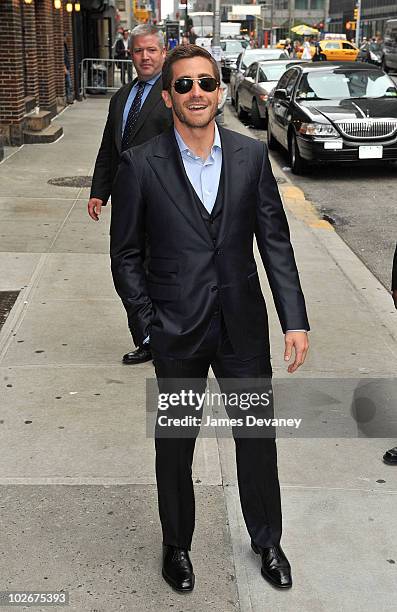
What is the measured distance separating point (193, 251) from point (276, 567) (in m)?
1.24

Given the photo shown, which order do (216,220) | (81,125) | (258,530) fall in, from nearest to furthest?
1. (216,220)
2. (258,530)
3. (81,125)

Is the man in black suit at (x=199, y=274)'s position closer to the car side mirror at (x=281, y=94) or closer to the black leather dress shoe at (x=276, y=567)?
the black leather dress shoe at (x=276, y=567)

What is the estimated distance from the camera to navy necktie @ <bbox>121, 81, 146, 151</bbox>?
16.9 ft

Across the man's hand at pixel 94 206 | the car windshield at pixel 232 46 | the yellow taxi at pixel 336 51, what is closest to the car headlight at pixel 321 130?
the man's hand at pixel 94 206

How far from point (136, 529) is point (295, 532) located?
664 millimetres

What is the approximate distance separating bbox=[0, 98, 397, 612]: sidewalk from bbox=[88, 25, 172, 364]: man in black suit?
66 centimetres

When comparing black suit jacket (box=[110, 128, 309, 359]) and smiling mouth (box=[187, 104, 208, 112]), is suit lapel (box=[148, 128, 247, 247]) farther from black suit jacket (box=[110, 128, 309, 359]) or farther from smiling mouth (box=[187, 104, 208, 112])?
smiling mouth (box=[187, 104, 208, 112])

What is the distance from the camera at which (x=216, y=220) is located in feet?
10.2

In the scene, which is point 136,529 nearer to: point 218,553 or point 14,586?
point 218,553

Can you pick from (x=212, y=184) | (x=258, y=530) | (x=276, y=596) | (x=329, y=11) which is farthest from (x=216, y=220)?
(x=329, y=11)

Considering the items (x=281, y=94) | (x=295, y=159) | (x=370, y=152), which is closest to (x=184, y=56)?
(x=370, y=152)

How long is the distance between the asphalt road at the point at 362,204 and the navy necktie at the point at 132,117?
3.41 meters

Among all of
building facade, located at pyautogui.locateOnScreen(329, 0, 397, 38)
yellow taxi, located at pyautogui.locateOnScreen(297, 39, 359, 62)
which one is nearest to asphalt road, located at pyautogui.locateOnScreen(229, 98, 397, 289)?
yellow taxi, located at pyautogui.locateOnScreen(297, 39, 359, 62)

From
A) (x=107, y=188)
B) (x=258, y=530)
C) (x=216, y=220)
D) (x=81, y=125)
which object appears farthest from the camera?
(x=81, y=125)
